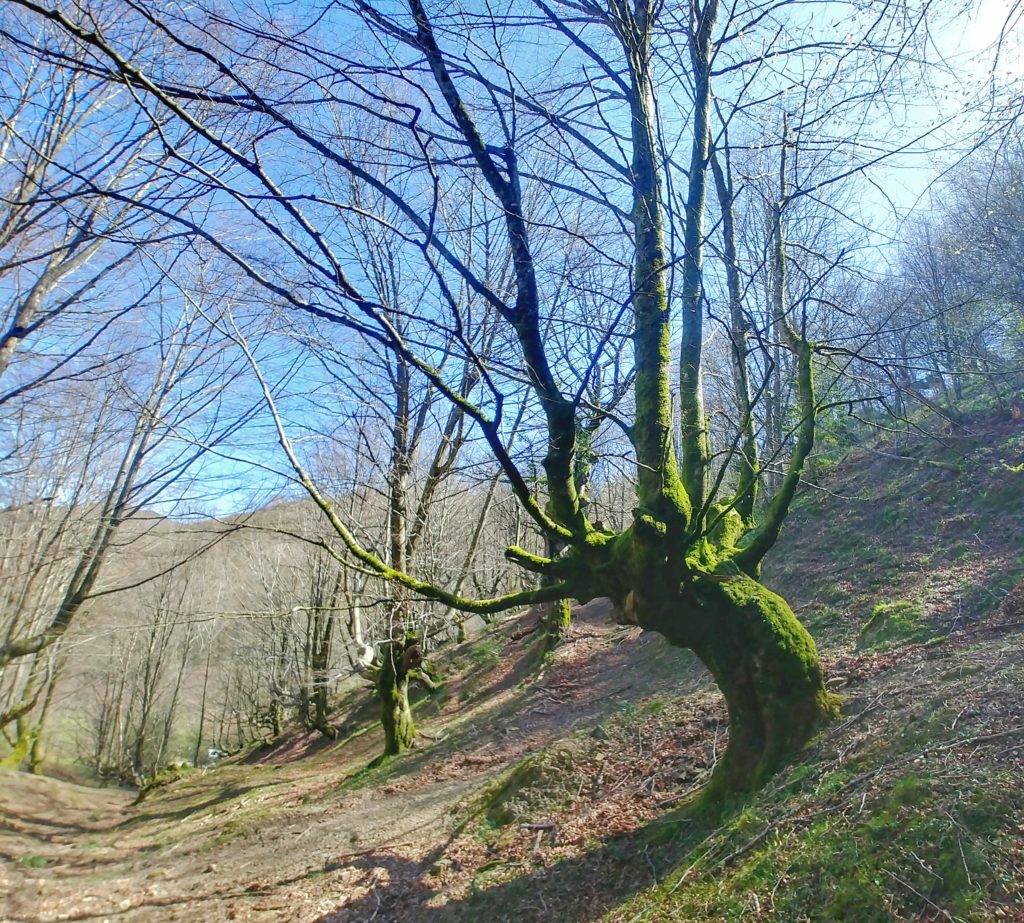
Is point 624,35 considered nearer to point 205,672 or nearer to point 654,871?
point 654,871

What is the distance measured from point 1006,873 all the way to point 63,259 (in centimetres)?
735

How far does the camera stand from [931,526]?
32.1ft

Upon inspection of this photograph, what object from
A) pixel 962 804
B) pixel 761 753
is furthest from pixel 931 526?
pixel 962 804

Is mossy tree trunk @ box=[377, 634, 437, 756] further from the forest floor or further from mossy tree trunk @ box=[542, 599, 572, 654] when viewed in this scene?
mossy tree trunk @ box=[542, 599, 572, 654]

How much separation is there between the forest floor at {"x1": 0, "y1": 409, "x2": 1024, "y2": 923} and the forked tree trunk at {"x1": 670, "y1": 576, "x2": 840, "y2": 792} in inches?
7.6

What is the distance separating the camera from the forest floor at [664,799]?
120 inches

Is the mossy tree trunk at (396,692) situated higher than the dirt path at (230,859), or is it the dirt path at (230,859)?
the mossy tree trunk at (396,692)

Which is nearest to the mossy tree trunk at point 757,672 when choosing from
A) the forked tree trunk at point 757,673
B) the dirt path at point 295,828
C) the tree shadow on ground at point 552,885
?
the forked tree trunk at point 757,673

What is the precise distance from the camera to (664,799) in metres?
4.86

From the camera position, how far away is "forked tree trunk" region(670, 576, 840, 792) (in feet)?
13.5

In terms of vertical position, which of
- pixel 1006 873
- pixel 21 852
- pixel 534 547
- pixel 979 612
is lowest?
pixel 21 852

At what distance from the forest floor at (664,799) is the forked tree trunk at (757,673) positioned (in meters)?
0.19

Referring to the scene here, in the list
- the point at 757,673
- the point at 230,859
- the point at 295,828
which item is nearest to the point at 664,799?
the point at 757,673

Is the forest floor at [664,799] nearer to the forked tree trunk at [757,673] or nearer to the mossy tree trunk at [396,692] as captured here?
the forked tree trunk at [757,673]
